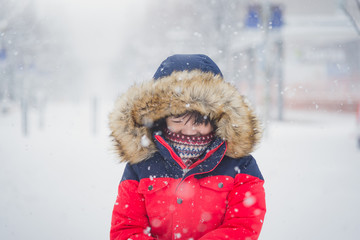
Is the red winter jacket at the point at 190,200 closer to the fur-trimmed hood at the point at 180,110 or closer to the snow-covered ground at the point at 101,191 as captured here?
the fur-trimmed hood at the point at 180,110

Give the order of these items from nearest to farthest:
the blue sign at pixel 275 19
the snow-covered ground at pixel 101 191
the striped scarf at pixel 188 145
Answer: the striped scarf at pixel 188 145 < the snow-covered ground at pixel 101 191 < the blue sign at pixel 275 19

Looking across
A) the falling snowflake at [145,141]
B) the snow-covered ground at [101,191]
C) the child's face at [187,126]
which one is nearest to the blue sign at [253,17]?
the snow-covered ground at [101,191]

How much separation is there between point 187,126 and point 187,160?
0.20 metres

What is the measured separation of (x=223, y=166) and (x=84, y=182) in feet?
9.68

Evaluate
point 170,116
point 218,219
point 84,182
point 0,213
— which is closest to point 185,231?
point 218,219

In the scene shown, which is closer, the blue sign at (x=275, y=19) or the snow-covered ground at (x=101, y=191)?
the snow-covered ground at (x=101, y=191)

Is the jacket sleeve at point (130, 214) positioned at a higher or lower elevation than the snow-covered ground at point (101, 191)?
higher

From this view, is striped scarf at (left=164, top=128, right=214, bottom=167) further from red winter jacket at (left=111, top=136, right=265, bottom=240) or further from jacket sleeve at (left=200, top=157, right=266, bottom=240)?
jacket sleeve at (left=200, top=157, right=266, bottom=240)

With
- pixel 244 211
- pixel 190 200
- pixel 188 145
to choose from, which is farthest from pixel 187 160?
pixel 244 211

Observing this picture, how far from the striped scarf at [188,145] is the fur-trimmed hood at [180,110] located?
0.10 m

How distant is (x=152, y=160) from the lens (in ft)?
4.94

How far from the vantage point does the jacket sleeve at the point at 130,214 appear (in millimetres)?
1370

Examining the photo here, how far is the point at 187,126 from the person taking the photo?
149cm

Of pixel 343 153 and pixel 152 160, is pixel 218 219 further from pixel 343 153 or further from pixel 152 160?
pixel 343 153
